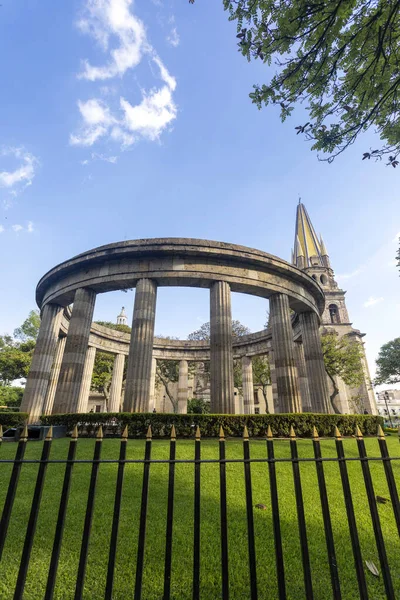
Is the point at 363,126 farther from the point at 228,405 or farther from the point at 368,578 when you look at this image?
the point at 228,405

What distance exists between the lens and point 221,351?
15539mm

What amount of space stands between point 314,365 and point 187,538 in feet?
55.7

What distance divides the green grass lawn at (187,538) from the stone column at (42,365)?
12.7 m

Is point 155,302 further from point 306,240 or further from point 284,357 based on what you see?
point 306,240

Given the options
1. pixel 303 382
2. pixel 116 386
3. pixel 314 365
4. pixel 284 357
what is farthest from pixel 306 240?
pixel 116 386

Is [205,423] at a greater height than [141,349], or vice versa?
[141,349]

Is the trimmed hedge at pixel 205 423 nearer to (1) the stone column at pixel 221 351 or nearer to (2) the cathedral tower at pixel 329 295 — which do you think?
(1) the stone column at pixel 221 351

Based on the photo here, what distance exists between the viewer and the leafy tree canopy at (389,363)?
41625mm

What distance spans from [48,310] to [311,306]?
57.6ft

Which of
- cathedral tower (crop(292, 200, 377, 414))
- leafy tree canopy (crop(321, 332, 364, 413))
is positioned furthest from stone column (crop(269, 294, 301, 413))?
cathedral tower (crop(292, 200, 377, 414))

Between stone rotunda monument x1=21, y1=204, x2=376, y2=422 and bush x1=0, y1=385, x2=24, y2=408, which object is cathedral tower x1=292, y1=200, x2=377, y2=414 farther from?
bush x1=0, y1=385, x2=24, y2=408

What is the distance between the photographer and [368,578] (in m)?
3.29

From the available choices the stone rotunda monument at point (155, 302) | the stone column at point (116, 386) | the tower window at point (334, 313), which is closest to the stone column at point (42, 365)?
the stone rotunda monument at point (155, 302)

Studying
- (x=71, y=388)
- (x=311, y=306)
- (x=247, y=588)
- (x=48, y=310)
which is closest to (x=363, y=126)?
(x=247, y=588)
